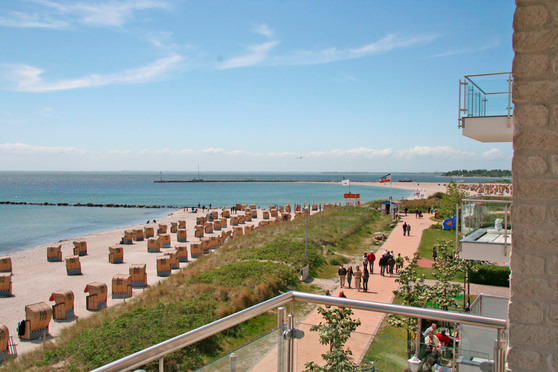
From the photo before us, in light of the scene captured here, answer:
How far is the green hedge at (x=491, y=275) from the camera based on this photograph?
19.8 metres

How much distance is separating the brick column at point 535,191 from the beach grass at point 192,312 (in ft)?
8.62

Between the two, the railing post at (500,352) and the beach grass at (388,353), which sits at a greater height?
the railing post at (500,352)

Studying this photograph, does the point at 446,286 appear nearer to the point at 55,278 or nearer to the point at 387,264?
the point at 387,264

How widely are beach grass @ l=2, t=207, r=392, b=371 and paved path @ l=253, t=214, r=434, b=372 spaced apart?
3.58 ft

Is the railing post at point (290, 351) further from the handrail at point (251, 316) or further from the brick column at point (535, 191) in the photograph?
the brick column at point (535, 191)

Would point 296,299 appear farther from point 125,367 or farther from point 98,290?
point 98,290

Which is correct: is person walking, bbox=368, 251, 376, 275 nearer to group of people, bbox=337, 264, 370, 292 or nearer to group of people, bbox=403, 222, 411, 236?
group of people, bbox=337, 264, 370, 292

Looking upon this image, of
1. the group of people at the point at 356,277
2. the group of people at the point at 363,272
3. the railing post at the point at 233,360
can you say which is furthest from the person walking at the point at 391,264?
the railing post at the point at 233,360

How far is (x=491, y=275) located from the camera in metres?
20.0

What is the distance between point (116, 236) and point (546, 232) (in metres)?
42.0

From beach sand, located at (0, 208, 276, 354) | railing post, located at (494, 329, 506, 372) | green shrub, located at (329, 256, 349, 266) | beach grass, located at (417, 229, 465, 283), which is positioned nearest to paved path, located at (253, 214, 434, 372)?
beach grass, located at (417, 229, 465, 283)

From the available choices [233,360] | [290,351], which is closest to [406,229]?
[290,351]

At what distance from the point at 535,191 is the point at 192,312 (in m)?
11.5

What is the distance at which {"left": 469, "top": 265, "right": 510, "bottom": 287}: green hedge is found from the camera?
19.8m
